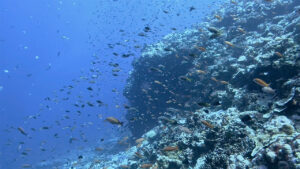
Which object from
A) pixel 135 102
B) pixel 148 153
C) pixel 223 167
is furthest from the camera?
pixel 135 102

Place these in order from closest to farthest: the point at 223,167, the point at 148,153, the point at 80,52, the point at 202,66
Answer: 1. the point at 223,167
2. the point at 148,153
3. the point at 202,66
4. the point at 80,52

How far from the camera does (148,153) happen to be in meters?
10.0

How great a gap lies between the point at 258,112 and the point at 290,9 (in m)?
13.4

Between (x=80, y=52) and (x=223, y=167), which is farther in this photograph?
(x=80, y=52)

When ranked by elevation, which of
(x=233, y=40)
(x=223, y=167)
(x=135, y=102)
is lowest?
(x=223, y=167)

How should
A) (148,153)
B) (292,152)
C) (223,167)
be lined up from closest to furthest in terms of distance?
(292,152) < (223,167) < (148,153)

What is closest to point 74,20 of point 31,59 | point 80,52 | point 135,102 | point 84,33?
point 84,33

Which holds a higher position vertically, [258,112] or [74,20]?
[74,20]

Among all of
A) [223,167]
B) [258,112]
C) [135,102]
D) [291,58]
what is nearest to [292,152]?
[223,167]

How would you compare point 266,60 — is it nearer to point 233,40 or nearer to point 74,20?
point 233,40

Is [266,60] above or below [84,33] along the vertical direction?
below

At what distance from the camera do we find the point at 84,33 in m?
166

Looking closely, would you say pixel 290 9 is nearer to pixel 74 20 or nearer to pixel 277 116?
pixel 277 116

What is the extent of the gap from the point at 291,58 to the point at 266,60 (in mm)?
1074
